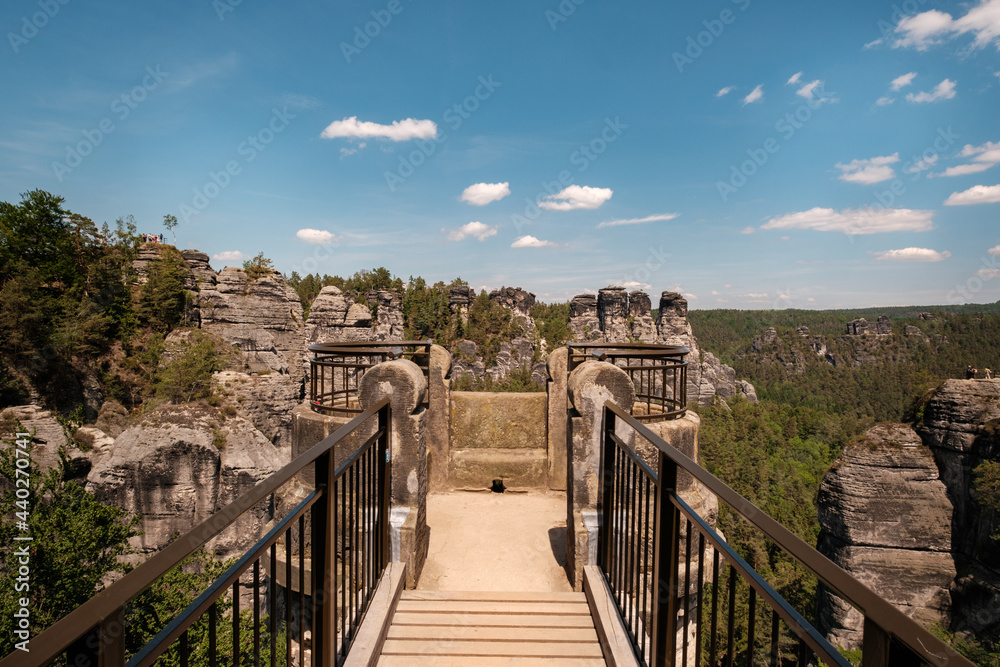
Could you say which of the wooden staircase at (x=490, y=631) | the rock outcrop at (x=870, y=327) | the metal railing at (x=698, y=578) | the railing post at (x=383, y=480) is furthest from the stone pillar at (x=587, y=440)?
the rock outcrop at (x=870, y=327)

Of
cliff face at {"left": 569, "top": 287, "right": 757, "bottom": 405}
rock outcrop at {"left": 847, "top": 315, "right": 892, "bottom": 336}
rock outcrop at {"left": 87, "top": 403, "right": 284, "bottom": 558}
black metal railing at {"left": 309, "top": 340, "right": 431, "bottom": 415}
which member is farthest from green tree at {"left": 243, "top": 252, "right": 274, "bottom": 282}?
rock outcrop at {"left": 847, "top": 315, "right": 892, "bottom": 336}

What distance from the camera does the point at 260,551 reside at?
5.60 feet

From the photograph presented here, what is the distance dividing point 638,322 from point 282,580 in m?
77.4

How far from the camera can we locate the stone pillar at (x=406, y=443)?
3906mm

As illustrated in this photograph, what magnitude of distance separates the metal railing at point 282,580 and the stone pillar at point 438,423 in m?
1.86

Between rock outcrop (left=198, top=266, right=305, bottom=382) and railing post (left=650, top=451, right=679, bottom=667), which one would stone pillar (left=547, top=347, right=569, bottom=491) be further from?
rock outcrop (left=198, top=266, right=305, bottom=382)

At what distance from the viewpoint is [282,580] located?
16.1 ft

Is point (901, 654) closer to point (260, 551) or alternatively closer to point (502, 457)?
point (260, 551)

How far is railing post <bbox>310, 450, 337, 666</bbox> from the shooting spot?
227cm

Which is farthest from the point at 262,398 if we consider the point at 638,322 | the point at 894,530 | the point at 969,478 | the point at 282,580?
the point at 638,322

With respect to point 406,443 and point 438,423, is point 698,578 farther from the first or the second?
point 438,423

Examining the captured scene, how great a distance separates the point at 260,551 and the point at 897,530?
31654mm

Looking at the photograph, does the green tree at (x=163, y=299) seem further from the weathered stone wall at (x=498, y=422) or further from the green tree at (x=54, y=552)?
the weathered stone wall at (x=498, y=422)

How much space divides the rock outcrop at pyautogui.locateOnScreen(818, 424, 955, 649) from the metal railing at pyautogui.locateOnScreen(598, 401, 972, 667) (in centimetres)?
2631
